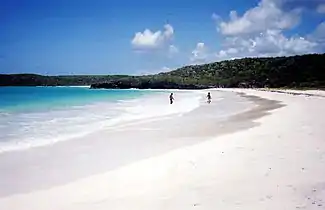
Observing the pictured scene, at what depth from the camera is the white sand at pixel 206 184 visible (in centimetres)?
657

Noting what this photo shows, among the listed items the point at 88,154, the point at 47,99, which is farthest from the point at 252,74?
the point at 88,154

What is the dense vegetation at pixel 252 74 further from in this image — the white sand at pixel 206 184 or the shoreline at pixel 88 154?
the white sand at pixel 206 184

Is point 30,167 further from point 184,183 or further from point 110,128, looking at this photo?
point 110,128

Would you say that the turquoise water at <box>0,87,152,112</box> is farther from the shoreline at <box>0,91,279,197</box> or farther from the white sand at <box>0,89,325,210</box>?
the white sand at <box>0,89,325,210</box>

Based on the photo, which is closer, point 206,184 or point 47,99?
point 206,184

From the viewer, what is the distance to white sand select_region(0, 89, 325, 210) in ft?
21.6

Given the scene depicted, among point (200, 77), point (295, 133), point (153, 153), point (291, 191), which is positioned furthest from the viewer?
point (200, 77)

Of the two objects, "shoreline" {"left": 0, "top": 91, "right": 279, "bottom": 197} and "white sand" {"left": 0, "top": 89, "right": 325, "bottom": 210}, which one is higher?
"white sand" {"left": 0, "top": 89, "right": 325, "bottom": 210}

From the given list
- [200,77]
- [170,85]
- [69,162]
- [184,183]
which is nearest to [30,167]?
[69,162]

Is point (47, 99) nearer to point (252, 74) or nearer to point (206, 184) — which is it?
point (206, 184)

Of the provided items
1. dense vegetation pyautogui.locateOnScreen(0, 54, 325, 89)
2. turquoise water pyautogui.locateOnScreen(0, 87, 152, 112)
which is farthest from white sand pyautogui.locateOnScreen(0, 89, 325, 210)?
dense vegetation pyautogui.locateOnScreen(0, 54, 325, 89)

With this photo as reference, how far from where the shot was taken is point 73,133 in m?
16.5

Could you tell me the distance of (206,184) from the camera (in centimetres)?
767

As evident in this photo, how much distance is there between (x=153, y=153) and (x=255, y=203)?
537 cm
